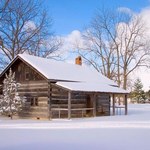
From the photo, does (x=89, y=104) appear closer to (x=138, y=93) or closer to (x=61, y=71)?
(x=61, y=71)

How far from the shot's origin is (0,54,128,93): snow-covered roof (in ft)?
90.1

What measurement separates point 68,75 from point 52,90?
10.6ft

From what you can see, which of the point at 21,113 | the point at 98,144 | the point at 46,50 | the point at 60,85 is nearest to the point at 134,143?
the point at 98,144

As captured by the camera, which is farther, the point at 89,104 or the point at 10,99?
the point at 89,104

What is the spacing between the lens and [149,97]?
85.1m

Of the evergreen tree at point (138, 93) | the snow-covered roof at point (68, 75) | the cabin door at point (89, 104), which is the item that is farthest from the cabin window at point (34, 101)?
the evergreen tree at point (138, 93)

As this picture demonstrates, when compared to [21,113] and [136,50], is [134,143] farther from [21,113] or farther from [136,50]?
[136,50]

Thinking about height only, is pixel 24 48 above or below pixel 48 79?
above

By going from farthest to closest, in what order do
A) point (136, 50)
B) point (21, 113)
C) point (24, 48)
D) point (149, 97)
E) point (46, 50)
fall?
point (149, 97) → point (136, 50) → point (46, 50) → point (24, 48) → point (21, 113)

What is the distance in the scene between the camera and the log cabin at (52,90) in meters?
27.3

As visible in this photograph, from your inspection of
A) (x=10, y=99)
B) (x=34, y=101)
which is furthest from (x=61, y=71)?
(x=10, y=99)

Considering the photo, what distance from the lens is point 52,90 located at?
27781mm

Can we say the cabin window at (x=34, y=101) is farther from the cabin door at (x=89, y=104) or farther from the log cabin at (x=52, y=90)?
the cabin door at (x=89, y=104)

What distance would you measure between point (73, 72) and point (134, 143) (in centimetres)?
2036
